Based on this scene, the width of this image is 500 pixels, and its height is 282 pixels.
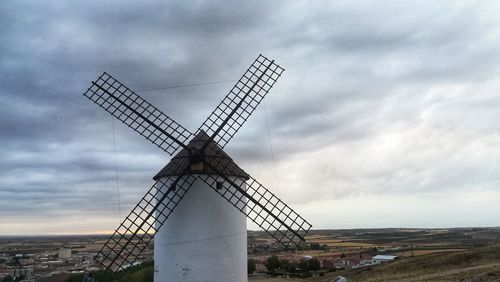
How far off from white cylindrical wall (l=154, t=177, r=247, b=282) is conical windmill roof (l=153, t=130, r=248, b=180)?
54 cm

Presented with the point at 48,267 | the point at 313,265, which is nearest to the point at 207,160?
the point at 313,265

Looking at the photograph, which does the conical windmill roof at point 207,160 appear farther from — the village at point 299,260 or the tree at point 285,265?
the tree at point 285,265

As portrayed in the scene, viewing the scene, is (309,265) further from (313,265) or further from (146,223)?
(146,223)

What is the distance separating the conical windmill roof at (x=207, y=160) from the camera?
38.5 feet

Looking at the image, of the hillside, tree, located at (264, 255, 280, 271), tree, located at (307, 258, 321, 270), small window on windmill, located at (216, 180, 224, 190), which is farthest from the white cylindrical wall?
tree, located at (264, 255, 280, 271)

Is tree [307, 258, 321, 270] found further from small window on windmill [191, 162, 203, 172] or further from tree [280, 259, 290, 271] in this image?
small window on windmill [191, 162, 203, 172]

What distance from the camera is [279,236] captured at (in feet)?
41.5

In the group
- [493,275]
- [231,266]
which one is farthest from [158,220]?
[493,275]

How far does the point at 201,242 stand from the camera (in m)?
11.3

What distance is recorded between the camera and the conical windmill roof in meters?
11.7

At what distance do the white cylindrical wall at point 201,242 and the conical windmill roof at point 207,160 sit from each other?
543 millimetres

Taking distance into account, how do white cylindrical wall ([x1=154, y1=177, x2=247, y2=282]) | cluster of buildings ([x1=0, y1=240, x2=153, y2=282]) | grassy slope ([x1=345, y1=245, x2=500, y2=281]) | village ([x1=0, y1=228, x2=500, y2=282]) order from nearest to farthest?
white cylindrical wall ([x1=154, y1=177, x2=247, y2=282]) < grassy slope ([x1=345, y1=245, x2=500, y2=281]) < village ([x1=0, y1=228, x2=500, y2=282]) < cluster of buildings ([x1=0, y1=240, x2=153, y2=282])

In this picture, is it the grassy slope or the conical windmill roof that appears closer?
the conical windmill roof

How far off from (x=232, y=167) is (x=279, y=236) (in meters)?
2.42
